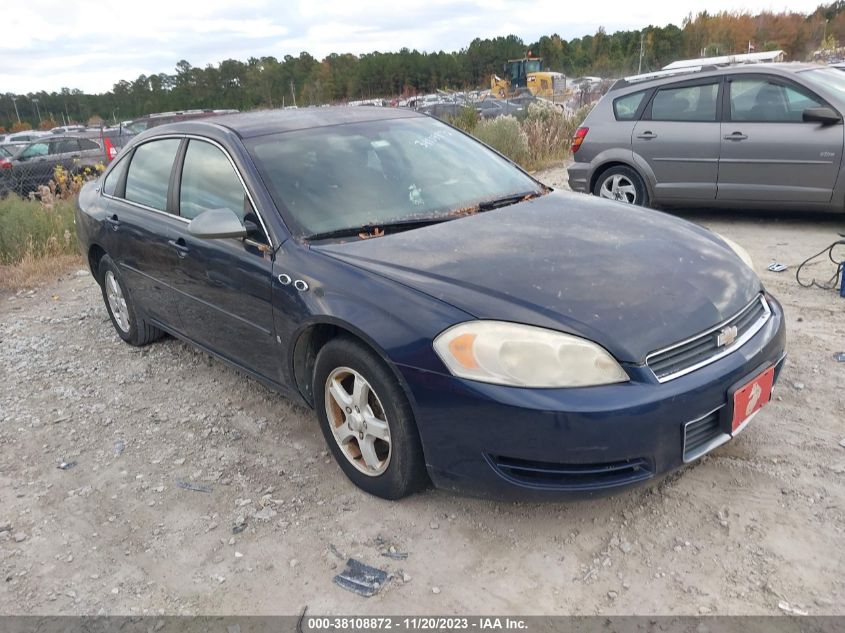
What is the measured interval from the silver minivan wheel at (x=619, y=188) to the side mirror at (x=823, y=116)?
1.84 metres

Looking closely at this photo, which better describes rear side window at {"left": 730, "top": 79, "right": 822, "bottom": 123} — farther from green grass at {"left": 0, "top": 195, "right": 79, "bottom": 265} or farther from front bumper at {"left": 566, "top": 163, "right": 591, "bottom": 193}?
green grass at {"left": 0, "top": 195, "right": 79, "bottom": 265}

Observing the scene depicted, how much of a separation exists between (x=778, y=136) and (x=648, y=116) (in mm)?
1391

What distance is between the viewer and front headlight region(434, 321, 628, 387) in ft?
7.80

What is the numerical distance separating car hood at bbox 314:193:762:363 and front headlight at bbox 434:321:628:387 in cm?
5

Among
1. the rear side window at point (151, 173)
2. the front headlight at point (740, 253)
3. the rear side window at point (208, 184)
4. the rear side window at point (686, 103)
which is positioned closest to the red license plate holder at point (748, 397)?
the front headlight at point (740, 253)

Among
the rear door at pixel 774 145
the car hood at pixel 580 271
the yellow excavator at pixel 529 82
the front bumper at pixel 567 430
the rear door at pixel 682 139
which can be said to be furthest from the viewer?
the yellow excavator at pixel 529 82

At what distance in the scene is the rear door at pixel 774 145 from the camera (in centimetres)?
634

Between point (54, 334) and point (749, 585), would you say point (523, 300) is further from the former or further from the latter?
point (54, 334)

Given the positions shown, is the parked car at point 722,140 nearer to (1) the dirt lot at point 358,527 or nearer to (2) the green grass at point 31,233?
(1) the dirt lot at point 358,527

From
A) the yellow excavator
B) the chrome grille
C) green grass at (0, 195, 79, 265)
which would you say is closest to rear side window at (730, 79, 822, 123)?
the chrome grille

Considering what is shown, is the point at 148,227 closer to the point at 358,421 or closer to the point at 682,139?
the point at 358,421

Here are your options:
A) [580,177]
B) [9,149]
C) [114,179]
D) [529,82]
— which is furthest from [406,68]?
[114,179]

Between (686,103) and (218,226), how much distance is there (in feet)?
19.0

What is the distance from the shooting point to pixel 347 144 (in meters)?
3.68
